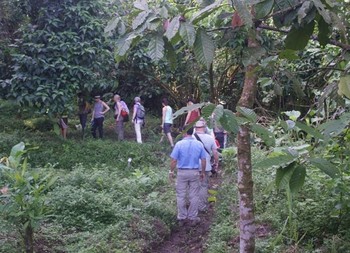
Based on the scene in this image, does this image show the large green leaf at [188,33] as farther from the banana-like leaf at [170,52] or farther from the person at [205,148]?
the person at [205,148]

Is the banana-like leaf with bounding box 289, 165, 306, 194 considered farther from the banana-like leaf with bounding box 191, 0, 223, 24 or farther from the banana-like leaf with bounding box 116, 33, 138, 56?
the banana-like leaf with bounding box 116, 33, 138, 56

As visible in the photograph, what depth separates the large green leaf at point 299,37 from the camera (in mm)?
2324

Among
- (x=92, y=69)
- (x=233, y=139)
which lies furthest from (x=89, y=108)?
(x=233, y=139)

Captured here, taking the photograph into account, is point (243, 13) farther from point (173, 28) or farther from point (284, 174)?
point (284, 174)

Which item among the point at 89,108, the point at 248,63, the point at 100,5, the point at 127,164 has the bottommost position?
the point at 127,164

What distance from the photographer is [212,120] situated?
2082mm

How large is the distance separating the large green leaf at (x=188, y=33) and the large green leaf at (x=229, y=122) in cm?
33

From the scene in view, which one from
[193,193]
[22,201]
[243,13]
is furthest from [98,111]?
[243,13]

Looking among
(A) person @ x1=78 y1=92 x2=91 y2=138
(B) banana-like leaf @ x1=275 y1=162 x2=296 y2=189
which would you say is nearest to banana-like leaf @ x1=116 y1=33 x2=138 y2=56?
(B) banana-like leaf @ x1=275 y1=162 x2=296 y2=189

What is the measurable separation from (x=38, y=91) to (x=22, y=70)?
861mm

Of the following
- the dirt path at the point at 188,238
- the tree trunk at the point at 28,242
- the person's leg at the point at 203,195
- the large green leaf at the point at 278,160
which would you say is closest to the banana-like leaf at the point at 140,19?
the large green leaf at the point at 278,160

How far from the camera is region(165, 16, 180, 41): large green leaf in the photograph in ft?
6.89

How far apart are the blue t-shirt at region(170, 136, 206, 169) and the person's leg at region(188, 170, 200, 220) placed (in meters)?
0.16

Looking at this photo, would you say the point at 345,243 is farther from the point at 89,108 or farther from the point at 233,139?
the point at 89,108
